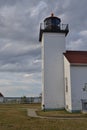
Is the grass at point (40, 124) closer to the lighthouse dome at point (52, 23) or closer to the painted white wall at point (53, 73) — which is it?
the painted white wall at point (53, 73)

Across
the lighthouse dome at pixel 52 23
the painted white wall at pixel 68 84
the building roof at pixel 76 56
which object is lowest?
the painted white wall at pixel 68 84

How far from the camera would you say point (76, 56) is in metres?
26.4

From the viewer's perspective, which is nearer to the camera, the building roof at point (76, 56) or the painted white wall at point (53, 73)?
the building roof at point (76, 56)

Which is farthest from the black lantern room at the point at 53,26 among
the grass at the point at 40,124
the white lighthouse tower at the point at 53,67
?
the grass at the point at 40,124

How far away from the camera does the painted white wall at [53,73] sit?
87.0 feet

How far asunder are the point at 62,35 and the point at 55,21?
1.83 m

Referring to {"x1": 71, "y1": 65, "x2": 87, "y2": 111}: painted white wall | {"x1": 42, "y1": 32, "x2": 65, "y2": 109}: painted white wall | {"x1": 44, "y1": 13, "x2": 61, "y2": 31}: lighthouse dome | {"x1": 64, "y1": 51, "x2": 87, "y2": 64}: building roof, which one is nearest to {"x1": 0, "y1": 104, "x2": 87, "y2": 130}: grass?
{"x1": 71, "y1": 65, "x2": 87, "y2": 111}: painted white wall

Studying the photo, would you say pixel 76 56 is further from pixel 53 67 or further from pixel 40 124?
pixel 40 124

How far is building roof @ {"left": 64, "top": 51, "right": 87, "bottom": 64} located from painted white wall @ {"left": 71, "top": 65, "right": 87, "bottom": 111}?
52 cm

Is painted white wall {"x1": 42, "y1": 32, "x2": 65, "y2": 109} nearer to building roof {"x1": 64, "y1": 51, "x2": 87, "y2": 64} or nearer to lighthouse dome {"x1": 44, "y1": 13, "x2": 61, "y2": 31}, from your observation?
building roof {"x1": 64, "y1": 51, "x2": 87, "y2": 64}

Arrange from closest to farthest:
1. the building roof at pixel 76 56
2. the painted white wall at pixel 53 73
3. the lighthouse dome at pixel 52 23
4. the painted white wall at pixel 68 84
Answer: the painted white wall at pixel 68 84
the building roof at pixel 76 56
the painted white wall at pixel 53 73
the lighthouse dome at pixel 52 23

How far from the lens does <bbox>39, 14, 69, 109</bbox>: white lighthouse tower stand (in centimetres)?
2653

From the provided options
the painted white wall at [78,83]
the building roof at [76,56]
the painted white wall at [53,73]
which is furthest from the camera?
the painted white wall at [53,73]

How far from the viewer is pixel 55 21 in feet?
92.8
